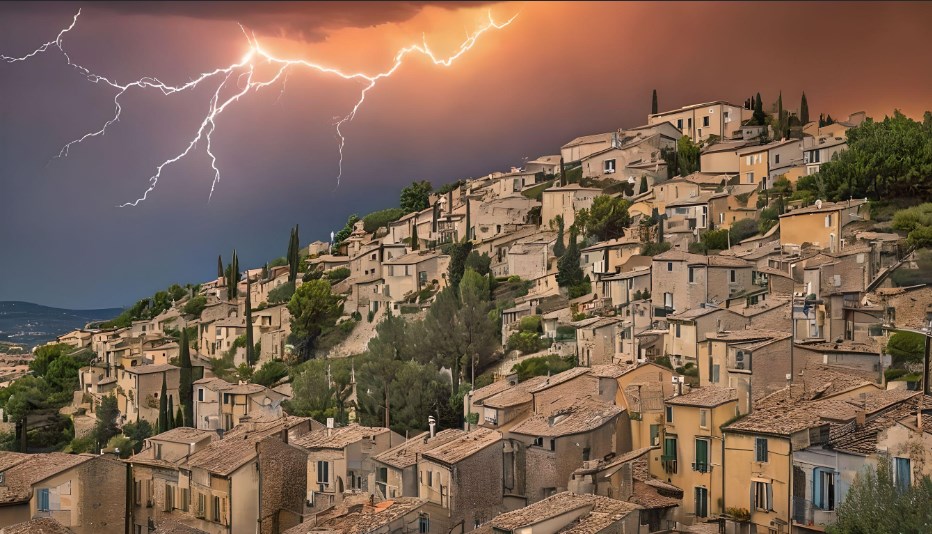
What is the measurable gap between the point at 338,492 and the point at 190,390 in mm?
19531

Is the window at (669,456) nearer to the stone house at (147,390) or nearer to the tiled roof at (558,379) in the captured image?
the tiled roof at (558,379)

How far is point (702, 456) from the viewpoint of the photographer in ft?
84.0

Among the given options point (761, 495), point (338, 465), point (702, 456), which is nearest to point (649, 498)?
point (702, 456)

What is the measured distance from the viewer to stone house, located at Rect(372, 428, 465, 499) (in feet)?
90.7

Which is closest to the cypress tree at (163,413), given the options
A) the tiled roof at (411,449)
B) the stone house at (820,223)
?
the tiled roof at (411,449)

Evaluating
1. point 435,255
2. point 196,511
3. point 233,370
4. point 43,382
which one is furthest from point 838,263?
point 43,382

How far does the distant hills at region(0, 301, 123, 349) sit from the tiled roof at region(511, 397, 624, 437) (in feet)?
243

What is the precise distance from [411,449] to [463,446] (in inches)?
69.6

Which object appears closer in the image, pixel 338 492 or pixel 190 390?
pixel 338 492

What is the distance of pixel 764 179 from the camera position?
51375mm

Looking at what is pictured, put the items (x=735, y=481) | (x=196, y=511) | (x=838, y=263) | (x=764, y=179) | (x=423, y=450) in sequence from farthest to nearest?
(x=764, y=179) < (x=838, y=263) < (x=196, y=511) < (x=423, y=450) < (x=735, y=481)

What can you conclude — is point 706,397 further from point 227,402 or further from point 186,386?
point 186,386

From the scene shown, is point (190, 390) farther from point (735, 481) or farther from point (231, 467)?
point (735, 481)

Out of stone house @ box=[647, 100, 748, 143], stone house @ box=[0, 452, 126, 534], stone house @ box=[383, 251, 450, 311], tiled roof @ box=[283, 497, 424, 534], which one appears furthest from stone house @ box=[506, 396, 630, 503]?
stone house @ box=[647, 100, 748, 143]
